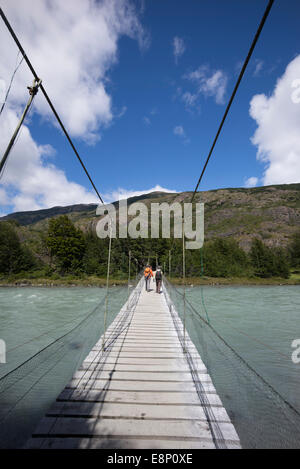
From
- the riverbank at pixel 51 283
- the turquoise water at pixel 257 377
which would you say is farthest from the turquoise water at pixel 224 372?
the riverbank at pixel 51 283

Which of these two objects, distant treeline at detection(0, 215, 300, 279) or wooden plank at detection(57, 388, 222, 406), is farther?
distant treeline at detection(0, 215, 300, 279)

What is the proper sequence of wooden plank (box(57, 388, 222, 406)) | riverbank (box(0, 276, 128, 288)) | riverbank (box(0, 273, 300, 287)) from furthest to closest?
riverbank (box(0, 273, 300, 287)) → riverbank (box(0, 276, 128, 288)) → wooden plank (box(57, 388, 222, 406))

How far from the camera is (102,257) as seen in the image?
1508 inches

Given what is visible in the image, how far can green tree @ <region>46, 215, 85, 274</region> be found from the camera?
3522 centimetres

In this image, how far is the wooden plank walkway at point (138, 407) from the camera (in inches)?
75.3

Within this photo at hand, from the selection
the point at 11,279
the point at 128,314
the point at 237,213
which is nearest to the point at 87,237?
the point at 11,279

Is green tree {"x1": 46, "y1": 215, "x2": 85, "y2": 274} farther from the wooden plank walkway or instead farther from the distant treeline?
the wooden plank walkway

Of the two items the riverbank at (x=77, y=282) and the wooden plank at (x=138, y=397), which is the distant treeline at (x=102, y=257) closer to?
the riverbank at (x=77, y=282)

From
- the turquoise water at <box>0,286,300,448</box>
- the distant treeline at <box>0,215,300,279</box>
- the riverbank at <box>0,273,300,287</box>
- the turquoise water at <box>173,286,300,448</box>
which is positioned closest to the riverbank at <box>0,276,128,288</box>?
the riverbank at <box>0,273,300,287</box>

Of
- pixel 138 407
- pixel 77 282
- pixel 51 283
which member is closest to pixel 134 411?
pixel 138 407

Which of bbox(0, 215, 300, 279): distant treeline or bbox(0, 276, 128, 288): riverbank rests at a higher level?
bbox(0, 215, 300, 279): distant treeline

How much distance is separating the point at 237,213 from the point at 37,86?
12164 cm

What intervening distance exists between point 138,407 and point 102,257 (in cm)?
3697

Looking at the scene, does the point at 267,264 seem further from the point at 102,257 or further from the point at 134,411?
the point at 134,411
